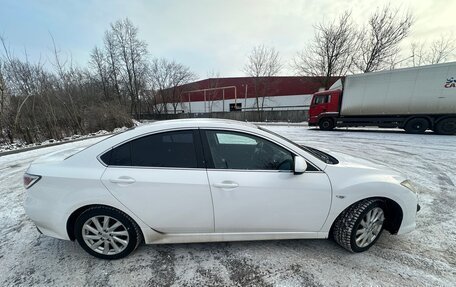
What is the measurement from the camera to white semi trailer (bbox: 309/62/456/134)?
11.1m

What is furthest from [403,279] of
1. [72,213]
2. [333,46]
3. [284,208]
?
[333,46]

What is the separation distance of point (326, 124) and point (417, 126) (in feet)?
16.8

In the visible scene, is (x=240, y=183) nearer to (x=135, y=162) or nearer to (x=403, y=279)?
(x=135, y=162)

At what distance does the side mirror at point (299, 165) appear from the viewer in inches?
80.0

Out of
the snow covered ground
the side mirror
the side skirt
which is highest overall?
the side mirror

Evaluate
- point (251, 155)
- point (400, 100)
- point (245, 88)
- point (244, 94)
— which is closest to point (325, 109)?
point (400, 100)

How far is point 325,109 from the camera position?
15.2 meters

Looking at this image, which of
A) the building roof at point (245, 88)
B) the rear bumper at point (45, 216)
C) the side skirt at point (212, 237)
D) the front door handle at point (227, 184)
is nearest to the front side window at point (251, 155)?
the front door handle at point (227, 184)

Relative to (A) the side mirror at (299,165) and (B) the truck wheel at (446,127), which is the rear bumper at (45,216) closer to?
(A) the side mirror at (299,165)

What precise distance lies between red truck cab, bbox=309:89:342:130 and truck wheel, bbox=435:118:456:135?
5.37 m

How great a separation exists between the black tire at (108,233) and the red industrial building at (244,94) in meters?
28.3

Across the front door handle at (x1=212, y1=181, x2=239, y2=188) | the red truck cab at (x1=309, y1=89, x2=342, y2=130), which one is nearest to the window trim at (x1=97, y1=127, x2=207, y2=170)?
the front door handle at (x1=212, y1=181, x2=239, y2=188)

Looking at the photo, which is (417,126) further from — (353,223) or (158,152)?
(158,152)

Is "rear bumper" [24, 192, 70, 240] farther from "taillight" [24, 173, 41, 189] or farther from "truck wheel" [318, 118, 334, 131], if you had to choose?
"truck wheel" [318, 118, 334, 131]
